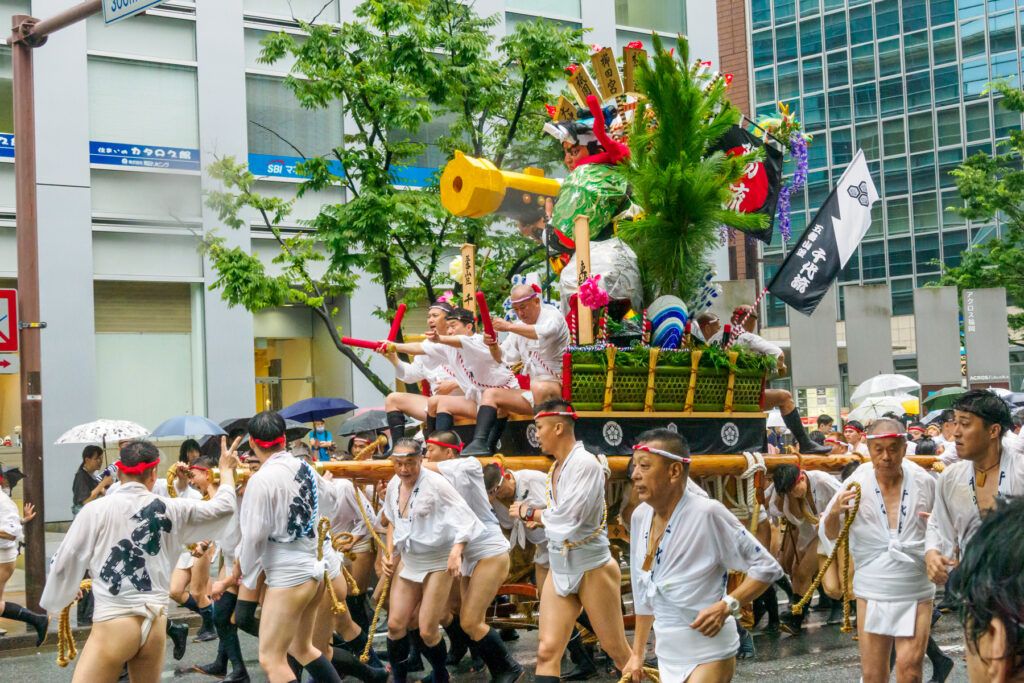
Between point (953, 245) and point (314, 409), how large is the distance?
3702 cm

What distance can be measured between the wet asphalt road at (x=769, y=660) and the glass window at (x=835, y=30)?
145ft

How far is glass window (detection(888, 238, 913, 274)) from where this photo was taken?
4903 cm

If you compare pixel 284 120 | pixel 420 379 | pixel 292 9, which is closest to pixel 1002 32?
pixel 292 9

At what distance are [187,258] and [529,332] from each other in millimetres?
11709

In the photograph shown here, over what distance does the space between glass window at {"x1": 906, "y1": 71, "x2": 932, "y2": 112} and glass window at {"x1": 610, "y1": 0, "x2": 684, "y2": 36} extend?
28549 mm

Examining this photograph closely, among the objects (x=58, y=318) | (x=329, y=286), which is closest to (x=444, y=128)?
(x=329, y=286)

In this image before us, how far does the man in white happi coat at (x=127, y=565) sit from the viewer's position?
20.5 feet

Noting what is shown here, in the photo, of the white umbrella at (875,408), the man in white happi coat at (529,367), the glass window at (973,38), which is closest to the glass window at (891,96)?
the glass window at (973,38)

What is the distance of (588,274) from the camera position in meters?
9.02

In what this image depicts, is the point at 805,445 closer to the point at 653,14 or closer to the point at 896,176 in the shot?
the point at 653,14

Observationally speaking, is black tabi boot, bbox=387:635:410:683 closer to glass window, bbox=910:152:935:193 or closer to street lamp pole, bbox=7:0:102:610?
street lamp pole, bbox=7:0:102:610

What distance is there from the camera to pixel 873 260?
165 ft

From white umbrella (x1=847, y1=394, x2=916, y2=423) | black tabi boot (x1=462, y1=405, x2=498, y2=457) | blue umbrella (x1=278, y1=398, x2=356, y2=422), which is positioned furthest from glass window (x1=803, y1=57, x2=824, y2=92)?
black tabi boot (x1=462, y1=405, x2=498, y2=457)

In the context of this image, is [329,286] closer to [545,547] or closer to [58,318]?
[58,318]
